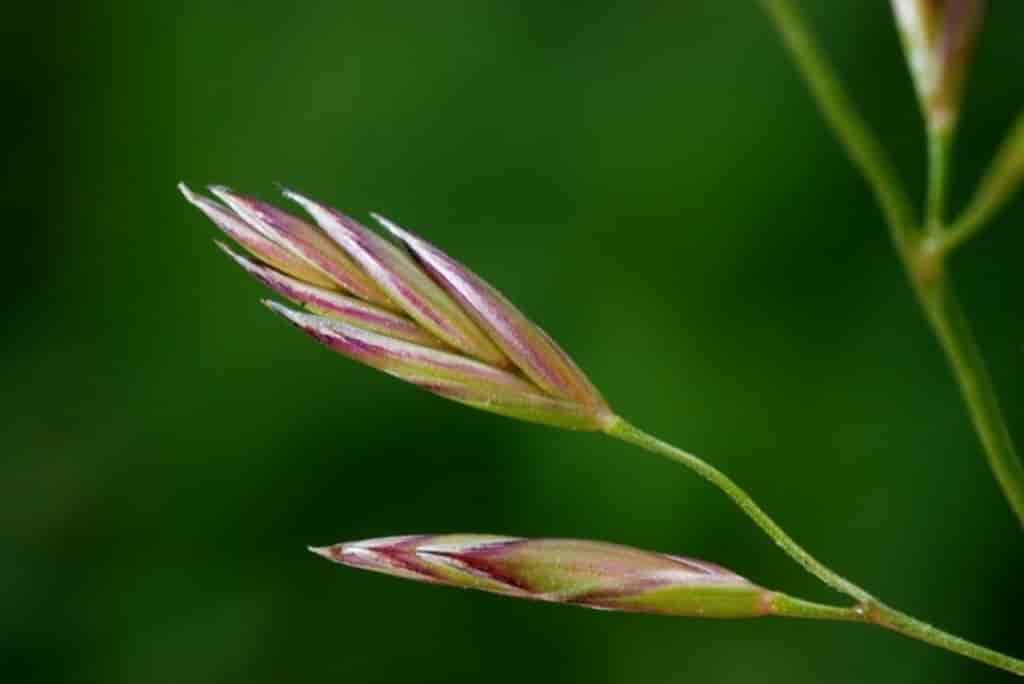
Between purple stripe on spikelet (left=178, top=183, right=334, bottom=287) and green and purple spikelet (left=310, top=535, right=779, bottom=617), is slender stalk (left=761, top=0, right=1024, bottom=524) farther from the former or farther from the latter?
purple stripe on spikelet (left=178, top=183, right=334, bottom=287)

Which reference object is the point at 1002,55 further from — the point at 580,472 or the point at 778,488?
the point at 580,472

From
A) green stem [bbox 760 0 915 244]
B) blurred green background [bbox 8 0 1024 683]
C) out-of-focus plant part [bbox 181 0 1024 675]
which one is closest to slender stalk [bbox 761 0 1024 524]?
green stem [bbox 760 0 915 244]

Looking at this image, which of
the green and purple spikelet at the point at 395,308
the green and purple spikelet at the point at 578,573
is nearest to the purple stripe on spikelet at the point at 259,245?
the green and purple spikelet at the point at 395,308

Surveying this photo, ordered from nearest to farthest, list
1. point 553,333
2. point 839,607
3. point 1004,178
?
point 1004,178 → point 839,607 → point 553,333

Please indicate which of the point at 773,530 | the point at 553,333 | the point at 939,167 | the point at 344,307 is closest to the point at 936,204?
the point at 939,167

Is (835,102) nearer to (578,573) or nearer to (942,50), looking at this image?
(942,50)

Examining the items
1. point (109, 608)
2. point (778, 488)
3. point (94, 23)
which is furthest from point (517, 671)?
point (94, 23)
